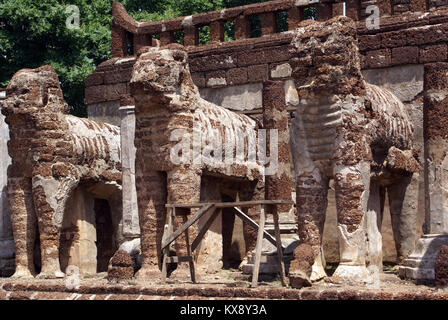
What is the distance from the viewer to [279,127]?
13.4 meters

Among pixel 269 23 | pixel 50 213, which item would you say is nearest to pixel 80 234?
pixel 50 213

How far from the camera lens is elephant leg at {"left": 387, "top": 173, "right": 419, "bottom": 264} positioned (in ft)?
42.4

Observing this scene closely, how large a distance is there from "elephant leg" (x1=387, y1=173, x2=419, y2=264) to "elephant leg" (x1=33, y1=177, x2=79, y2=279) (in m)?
5.05

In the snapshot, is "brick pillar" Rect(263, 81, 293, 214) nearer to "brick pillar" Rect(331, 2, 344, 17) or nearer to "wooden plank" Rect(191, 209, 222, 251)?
"wooden plank" Rect(191, 209, 222, 251)

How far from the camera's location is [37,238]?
1463cm

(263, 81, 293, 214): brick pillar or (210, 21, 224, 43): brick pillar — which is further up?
(210, 21, 224, 43): brick pillar

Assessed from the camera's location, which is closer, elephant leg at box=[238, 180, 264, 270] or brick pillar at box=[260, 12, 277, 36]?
elephant leg at box=[238, 180, 264, 270]

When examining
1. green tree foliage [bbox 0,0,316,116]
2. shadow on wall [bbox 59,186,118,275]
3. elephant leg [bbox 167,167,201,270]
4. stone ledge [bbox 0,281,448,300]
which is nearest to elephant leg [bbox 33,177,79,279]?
shadow on wall [bbox 59,186,118,275]

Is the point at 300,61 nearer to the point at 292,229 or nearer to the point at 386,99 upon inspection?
the point at 386,99

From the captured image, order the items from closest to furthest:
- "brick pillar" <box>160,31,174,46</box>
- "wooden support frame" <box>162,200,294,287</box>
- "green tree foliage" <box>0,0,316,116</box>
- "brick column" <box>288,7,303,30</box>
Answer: "wooden support frame" <box>162,200,294,287</box>
"brick column" <box>288,7,303,30</box>
"brick pillar" <box>160,31,174,46</box>
"green tree foliage" <box>0,0,316,116</box>

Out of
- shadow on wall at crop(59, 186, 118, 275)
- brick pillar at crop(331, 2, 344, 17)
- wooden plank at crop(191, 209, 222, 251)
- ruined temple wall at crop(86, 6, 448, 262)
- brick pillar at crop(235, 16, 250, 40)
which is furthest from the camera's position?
brick pillar at crop(235, 16, 250, 40)

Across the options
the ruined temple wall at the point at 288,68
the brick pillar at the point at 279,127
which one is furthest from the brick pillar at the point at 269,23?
the brick pillar at the point at 279,127

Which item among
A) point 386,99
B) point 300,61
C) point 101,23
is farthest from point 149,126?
point 101,23

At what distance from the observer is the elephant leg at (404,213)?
42.4ft
